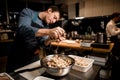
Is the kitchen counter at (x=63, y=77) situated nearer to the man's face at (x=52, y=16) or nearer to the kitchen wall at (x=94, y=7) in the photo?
the man's face at (x=52, y=16)

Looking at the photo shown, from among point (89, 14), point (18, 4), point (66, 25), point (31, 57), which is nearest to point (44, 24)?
point (31, 57)

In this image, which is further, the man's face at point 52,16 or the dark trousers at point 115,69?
the dark trousers at point 115,69

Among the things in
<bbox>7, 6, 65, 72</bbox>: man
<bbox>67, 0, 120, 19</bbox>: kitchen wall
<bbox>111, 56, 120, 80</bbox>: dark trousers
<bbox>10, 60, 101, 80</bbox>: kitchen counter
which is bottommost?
<bbox>111, 56, 120, 80</bbox>: dark trousers

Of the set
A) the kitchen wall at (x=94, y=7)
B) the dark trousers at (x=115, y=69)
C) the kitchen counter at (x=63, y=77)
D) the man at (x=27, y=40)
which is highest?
the kitchen wall at (x=94, y=7)

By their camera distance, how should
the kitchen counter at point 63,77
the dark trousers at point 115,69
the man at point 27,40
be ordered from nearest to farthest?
the kitchen counter at point 63,77, the man at point 27,40, the dark trousers at point 115,69

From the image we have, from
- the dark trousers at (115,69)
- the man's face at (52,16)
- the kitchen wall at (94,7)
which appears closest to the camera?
the man's face at (52,16)

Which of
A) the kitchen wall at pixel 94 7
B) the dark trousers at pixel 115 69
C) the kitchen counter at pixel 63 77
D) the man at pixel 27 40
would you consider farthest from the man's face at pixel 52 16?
the kitchen wall at pixel 94 7

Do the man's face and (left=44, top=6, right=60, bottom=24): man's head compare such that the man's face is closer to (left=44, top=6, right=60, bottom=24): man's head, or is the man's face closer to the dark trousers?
(left=44, top=6, right=60, bottom=24): man's head

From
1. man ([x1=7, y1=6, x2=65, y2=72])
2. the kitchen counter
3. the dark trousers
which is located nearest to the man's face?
man ([x1=7, y1=6, x2=65, y2=72])

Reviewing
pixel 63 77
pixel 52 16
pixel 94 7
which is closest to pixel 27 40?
pixel 52 16

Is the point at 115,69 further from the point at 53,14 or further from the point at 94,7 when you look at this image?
the point at 94,7

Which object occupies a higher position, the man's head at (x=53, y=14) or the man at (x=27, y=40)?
the man's head at (x=53, y=14)

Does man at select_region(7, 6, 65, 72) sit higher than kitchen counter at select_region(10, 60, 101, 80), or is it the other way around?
man at select_region(7, 6, 65, 72)

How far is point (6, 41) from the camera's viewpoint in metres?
4.08
